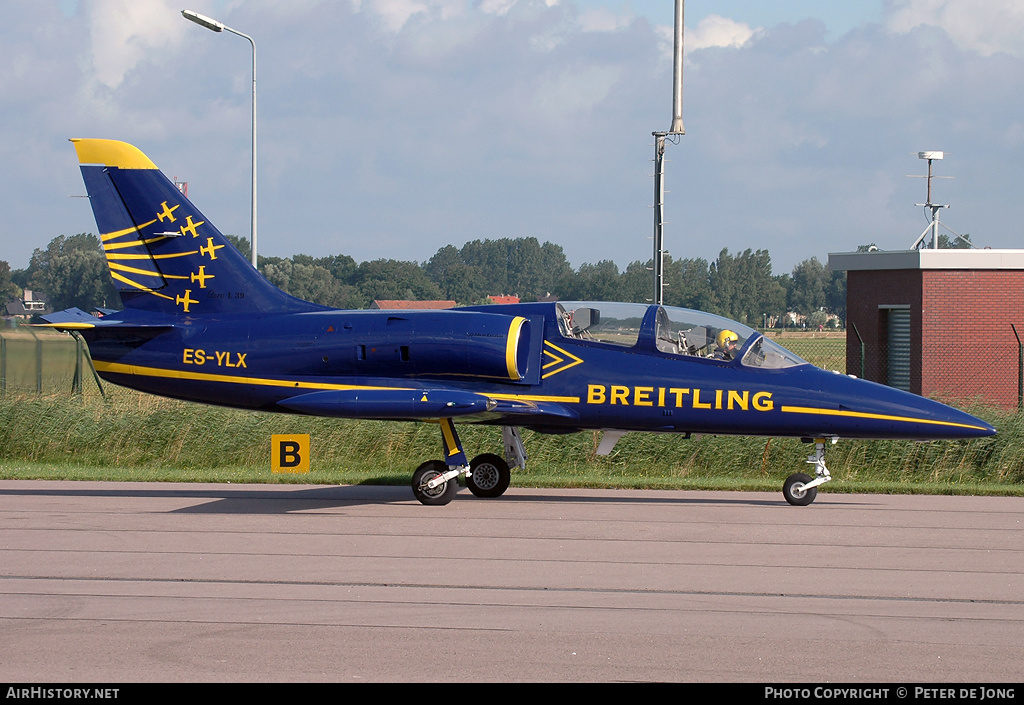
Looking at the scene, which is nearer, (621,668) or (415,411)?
(621,668)

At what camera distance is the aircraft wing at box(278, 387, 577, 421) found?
12539mm

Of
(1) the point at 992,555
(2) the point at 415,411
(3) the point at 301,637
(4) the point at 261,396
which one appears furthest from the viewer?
(4) the point at 261,396

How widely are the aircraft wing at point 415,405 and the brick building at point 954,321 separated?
41.2ft

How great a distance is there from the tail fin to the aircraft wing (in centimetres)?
211

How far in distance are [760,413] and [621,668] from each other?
6.85 meters

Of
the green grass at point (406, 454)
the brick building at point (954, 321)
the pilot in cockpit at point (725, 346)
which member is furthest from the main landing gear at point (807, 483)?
the brick building at point (954, 321)

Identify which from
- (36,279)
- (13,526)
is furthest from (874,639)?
(36,279)

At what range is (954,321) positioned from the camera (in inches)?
938

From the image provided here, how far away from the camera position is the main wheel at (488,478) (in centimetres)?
1395

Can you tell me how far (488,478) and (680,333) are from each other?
301 cm

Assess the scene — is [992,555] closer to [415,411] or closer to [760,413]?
[760,413]

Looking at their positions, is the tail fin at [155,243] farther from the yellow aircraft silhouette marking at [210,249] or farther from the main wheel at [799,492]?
the main wheel at [799,492]

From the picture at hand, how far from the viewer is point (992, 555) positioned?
1014 cm

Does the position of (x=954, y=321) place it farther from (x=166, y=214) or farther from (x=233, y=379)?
(x=166, y=214)
